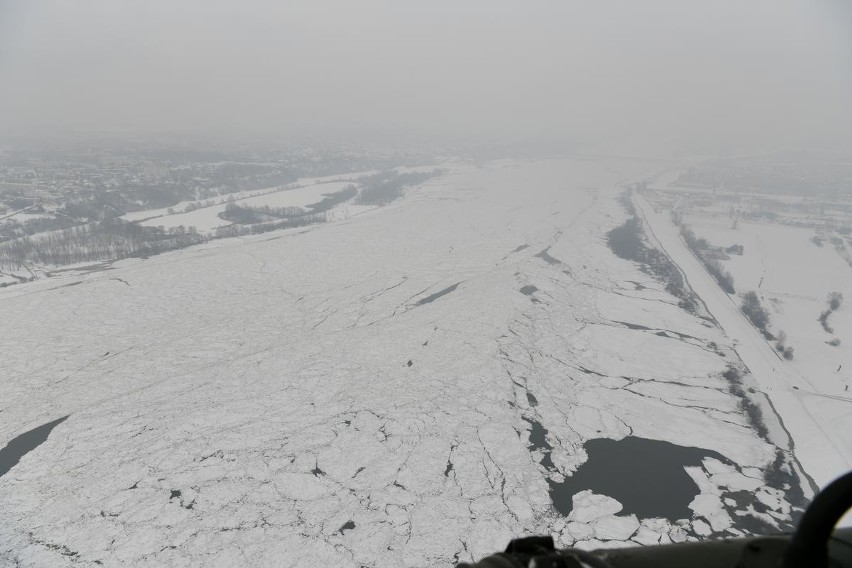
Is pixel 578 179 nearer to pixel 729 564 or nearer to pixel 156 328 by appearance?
pixel 156 328

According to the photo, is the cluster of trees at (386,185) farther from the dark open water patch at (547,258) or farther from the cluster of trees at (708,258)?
the cluster of trees at (708,258)

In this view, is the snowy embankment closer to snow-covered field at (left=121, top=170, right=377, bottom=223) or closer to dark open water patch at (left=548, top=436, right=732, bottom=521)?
dark open water patch at (left=548, top=436, right=732, bottom=521)

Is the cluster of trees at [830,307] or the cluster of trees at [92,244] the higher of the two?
the cluster of trees at [92,244]

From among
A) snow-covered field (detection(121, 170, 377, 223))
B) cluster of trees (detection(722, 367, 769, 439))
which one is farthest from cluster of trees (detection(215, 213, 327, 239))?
cluster of trees (detection(722, 367, 769, 439))

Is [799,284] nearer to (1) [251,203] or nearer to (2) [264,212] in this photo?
(2) [264,212]

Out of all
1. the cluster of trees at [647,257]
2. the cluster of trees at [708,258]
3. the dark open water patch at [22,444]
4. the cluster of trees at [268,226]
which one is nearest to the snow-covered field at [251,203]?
the cluster of trees at [268,226]

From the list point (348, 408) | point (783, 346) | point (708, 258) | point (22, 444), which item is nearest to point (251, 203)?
point (22, 444)

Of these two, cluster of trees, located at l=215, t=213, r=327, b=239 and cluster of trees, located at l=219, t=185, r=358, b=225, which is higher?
cluster of trees, located at l=219, t=185, r=358, b=225
